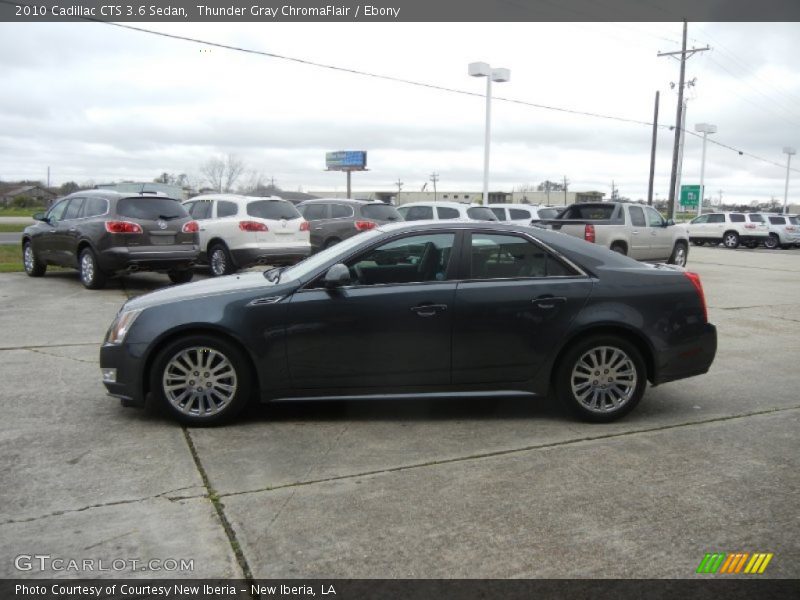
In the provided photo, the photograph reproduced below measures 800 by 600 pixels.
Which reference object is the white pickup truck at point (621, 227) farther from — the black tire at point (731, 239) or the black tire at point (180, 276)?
the black tire at point (731, 239)

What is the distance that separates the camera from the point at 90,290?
12.1m

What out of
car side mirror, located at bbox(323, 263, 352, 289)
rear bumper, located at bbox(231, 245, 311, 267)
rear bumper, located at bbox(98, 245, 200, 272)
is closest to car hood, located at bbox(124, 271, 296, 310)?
A: car side mirror, located at bbox(323, 263, 352, 289)

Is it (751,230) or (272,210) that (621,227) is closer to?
(272,210)

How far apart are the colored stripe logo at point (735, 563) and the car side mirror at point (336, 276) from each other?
9.37ft

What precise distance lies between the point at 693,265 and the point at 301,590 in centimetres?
2120

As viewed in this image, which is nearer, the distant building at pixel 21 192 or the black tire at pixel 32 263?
the black tire at pixel 32 263

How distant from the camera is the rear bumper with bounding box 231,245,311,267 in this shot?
44.2 feet

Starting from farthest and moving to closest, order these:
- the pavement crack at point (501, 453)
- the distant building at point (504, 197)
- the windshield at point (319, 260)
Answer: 1. the distant building at point (504, 197)
2. the windshield at point (319, 260)
3. the pavement crack at point (501, 453)

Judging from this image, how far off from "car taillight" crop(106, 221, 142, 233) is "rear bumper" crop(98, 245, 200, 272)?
0.97 ft

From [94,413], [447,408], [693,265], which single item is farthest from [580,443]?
[693,265]

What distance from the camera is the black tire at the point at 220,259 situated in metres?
13.7

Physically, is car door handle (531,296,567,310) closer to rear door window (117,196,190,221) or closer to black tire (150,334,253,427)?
black tire (150,334,253,427)

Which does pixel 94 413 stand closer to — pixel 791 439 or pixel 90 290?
pixel 791 439

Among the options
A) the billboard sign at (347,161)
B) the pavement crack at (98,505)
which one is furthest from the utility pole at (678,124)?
the billboard sign at (347,161)
